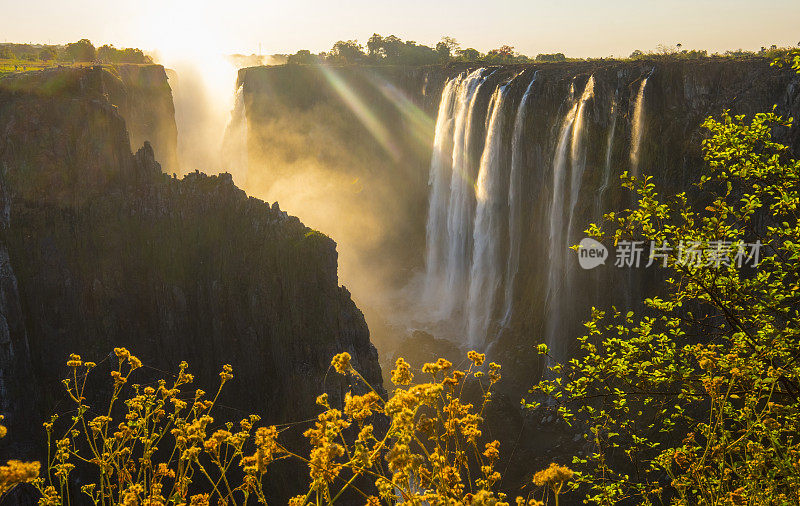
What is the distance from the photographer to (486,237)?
38844mm

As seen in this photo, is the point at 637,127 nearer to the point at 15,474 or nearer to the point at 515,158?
the point at 515,158

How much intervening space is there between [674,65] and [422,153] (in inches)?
1021

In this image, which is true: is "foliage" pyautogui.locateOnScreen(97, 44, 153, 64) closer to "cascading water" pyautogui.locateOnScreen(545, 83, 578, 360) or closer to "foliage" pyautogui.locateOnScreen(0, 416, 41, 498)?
"cascading water" pyautogui.locateOnScreen(545, 83, 578, 360)

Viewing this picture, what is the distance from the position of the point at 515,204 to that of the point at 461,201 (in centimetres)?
666

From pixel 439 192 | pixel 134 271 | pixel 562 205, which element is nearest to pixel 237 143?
pixel 439 192

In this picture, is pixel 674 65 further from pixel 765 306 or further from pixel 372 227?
pixel 372 227

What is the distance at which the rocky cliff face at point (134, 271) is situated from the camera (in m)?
26.1

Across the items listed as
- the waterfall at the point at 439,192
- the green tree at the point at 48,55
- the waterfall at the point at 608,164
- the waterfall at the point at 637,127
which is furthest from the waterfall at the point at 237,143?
the waterfall at the point at 637,127

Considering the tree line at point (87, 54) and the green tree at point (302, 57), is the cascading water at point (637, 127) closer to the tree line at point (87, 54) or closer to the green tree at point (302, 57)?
the tree line at point (87, 54)

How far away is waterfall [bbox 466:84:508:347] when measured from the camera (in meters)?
36.2

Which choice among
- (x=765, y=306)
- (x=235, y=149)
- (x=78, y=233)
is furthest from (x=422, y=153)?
(x=765, y=306)

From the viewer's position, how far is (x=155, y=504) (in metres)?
4.87

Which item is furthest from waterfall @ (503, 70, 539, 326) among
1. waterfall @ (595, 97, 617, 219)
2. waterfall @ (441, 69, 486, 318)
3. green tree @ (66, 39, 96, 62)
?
green tree @ (66, 39, 96, 62)

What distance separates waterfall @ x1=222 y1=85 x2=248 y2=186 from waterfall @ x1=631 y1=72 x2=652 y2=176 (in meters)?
38.4
